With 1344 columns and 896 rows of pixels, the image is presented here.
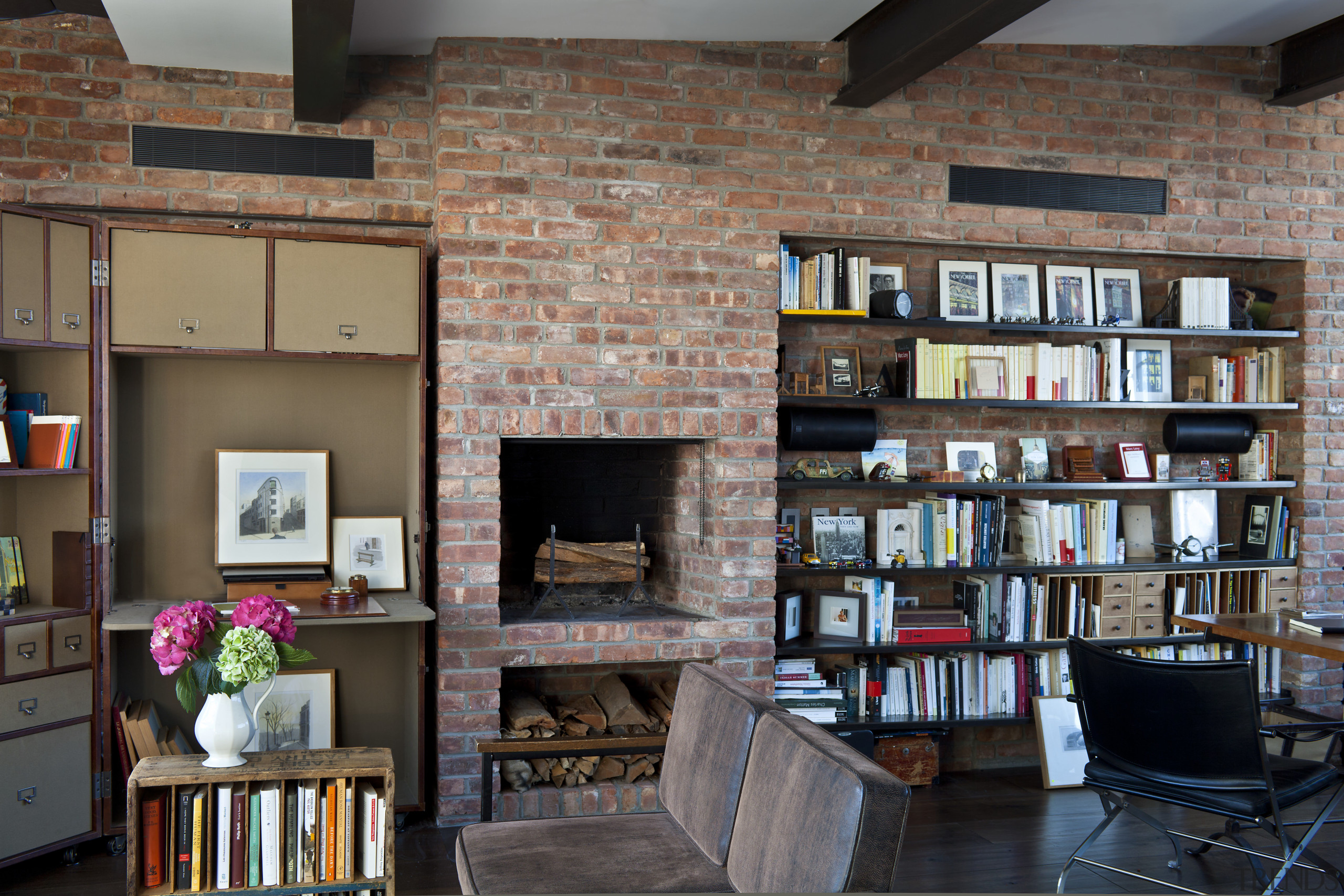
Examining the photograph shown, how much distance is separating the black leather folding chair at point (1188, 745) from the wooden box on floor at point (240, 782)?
226 cm

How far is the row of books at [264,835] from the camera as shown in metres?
3.01

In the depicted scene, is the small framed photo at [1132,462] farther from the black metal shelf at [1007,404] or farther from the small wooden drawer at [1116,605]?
the small wooden drawer at [1116,605]

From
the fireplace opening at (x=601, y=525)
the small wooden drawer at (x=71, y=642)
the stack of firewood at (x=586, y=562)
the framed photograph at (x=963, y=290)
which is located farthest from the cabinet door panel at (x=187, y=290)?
the framed photograph at (x=963, y=290)

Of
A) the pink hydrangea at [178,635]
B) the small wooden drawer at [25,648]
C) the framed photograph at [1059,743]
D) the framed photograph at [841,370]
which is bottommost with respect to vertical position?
the framed photograph at [1059,743]

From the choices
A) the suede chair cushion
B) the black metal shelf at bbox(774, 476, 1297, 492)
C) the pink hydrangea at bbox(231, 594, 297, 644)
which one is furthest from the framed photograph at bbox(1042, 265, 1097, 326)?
the pink hydrangea at bbox(231, 594, 297, 644)

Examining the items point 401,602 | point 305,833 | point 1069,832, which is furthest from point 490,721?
A: point 1069,832

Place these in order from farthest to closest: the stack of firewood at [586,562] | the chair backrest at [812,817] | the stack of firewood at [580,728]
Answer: the stack of firewood at [586,562] < the stack of firewood at [580,728] < the chair backrest at [812,817]

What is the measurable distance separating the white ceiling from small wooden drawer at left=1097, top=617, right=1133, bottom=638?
2697 millimetres

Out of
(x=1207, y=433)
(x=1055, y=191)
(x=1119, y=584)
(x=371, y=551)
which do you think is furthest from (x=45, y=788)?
(x=1207, y=433)

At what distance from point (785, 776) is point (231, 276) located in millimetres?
2860

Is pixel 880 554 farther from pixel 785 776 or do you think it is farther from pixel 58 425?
pixel 58 425

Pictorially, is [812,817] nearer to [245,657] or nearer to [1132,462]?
[245,657]

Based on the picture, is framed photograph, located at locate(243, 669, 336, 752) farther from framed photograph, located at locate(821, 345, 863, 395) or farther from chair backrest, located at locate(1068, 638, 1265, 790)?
chair backrest, located at locate(1068, 638, 1265, 790)

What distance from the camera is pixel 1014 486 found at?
4.79 meters
